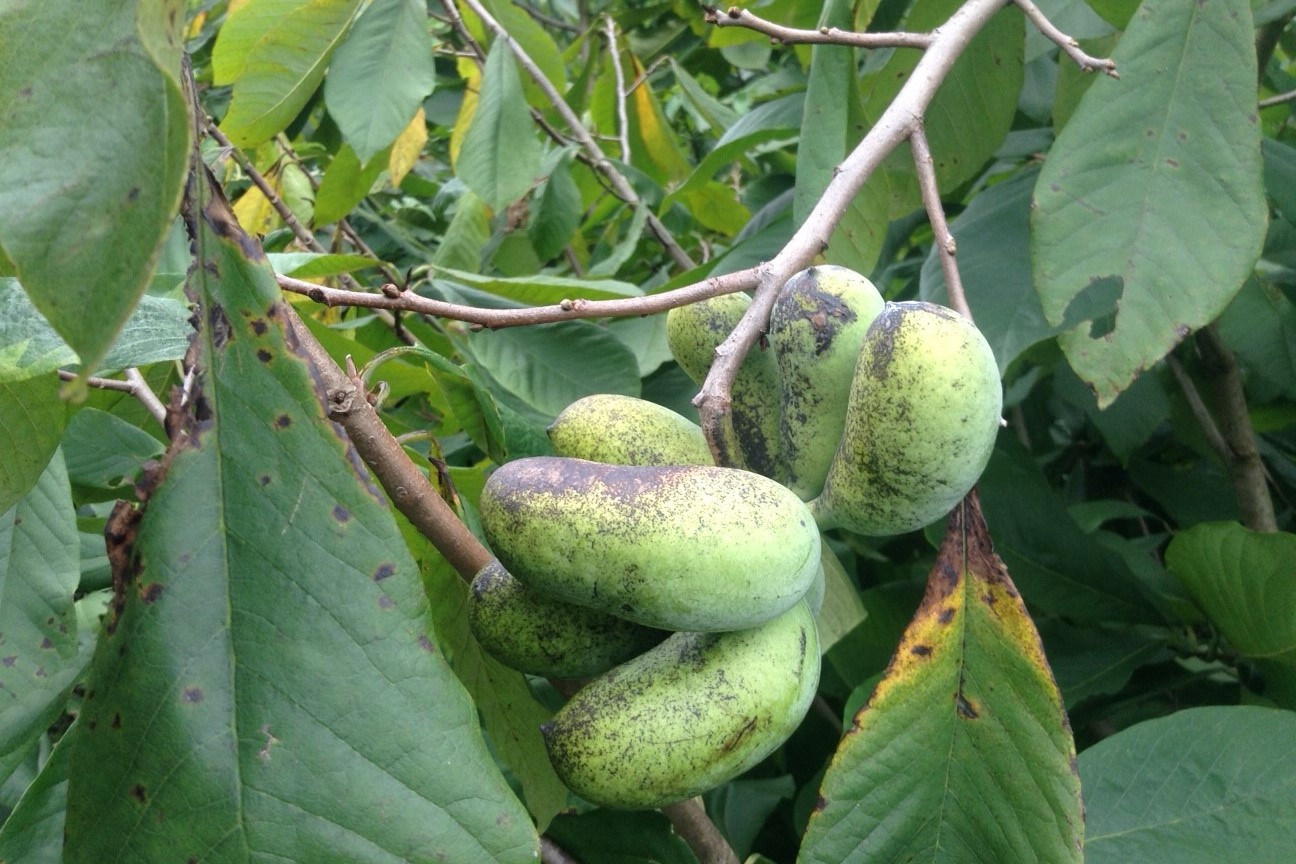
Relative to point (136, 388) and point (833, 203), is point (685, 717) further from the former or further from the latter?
point (136, 388)

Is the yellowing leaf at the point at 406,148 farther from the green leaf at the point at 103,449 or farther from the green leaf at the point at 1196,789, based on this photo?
the green leaf at the point at 1196,789

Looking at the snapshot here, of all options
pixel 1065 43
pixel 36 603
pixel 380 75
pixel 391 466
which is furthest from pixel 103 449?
pixel 1065 43

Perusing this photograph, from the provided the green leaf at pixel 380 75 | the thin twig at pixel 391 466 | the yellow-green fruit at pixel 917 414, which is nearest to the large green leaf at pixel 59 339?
the thin twig at pixel 391 466

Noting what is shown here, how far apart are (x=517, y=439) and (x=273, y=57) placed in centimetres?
91

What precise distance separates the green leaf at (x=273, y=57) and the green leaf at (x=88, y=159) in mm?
1122

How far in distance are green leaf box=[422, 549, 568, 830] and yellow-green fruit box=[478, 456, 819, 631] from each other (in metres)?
0.33

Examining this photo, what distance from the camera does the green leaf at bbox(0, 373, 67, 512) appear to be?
0.71 meters

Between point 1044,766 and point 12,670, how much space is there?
79cm

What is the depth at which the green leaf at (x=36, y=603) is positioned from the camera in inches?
32.0

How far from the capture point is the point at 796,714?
2.17 ft

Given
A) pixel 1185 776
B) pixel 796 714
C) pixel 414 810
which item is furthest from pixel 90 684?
pixel 1185 776

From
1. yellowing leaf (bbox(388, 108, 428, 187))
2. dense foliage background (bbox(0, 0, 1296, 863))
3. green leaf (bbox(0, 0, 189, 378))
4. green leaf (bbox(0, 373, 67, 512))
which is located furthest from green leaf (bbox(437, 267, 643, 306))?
yellowing leaf (bbox(388, 108, 428, 187))

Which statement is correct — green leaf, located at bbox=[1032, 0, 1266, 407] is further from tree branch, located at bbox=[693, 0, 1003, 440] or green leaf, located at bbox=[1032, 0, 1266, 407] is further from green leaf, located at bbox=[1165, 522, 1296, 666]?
green leaf, located at bbox=[1165, 522, 1296, 666]

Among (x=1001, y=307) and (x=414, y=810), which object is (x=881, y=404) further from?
(x=1001, y=307)
